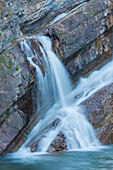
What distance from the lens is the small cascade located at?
12.3 m

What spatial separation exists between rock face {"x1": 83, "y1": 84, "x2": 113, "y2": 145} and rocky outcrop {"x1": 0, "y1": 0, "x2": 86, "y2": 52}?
5382mm

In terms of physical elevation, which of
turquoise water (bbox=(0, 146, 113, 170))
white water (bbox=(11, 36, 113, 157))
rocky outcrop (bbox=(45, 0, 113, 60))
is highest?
rocky outcrop (bbox=(45, 0, 113, 60))

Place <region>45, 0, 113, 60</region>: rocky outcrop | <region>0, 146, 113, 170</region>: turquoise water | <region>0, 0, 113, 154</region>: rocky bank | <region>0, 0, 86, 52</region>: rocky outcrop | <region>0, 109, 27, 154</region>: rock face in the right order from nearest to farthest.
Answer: <region>0, 146, 113, 170</region>: turquoise water < <region>0, 109, 27, 154</region>: rock face < <region>0, 0, 113, 154</region>: rocky bank < <region>0, 0, 86, 52</region>: rocky outcrop < <region>45, 0, 113, 60</region>: rocky outcrop

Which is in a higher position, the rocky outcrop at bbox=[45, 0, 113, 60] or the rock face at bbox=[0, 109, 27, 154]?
the rocky outcrop at bbox=[45, 0, 113, 60]

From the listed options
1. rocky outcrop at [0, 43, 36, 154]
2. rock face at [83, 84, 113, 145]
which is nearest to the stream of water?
rock face at [83, 84, 113, 145]

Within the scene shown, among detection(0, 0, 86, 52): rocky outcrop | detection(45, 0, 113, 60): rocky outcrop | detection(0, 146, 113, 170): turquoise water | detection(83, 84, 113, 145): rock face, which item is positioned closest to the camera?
detection(0, 146, 113, 170): turquoise water

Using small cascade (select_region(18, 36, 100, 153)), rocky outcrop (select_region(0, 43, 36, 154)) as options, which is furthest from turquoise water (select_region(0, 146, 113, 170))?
rocky outcrop (select_region(0, 43, 36, 154))

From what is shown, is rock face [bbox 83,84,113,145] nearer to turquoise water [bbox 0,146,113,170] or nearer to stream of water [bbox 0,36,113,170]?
stream of water [bbox 0,36,113,170]

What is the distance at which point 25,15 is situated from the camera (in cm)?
1664

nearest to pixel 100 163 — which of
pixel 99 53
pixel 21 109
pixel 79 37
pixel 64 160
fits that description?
pixel 64 160

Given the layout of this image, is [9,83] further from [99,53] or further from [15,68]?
[99,53]

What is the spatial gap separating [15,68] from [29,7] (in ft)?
18.5

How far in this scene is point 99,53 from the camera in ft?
62.6

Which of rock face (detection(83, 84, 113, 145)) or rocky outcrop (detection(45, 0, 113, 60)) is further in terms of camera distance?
rocky outcrop (detection(45, 0, 113, 60))
